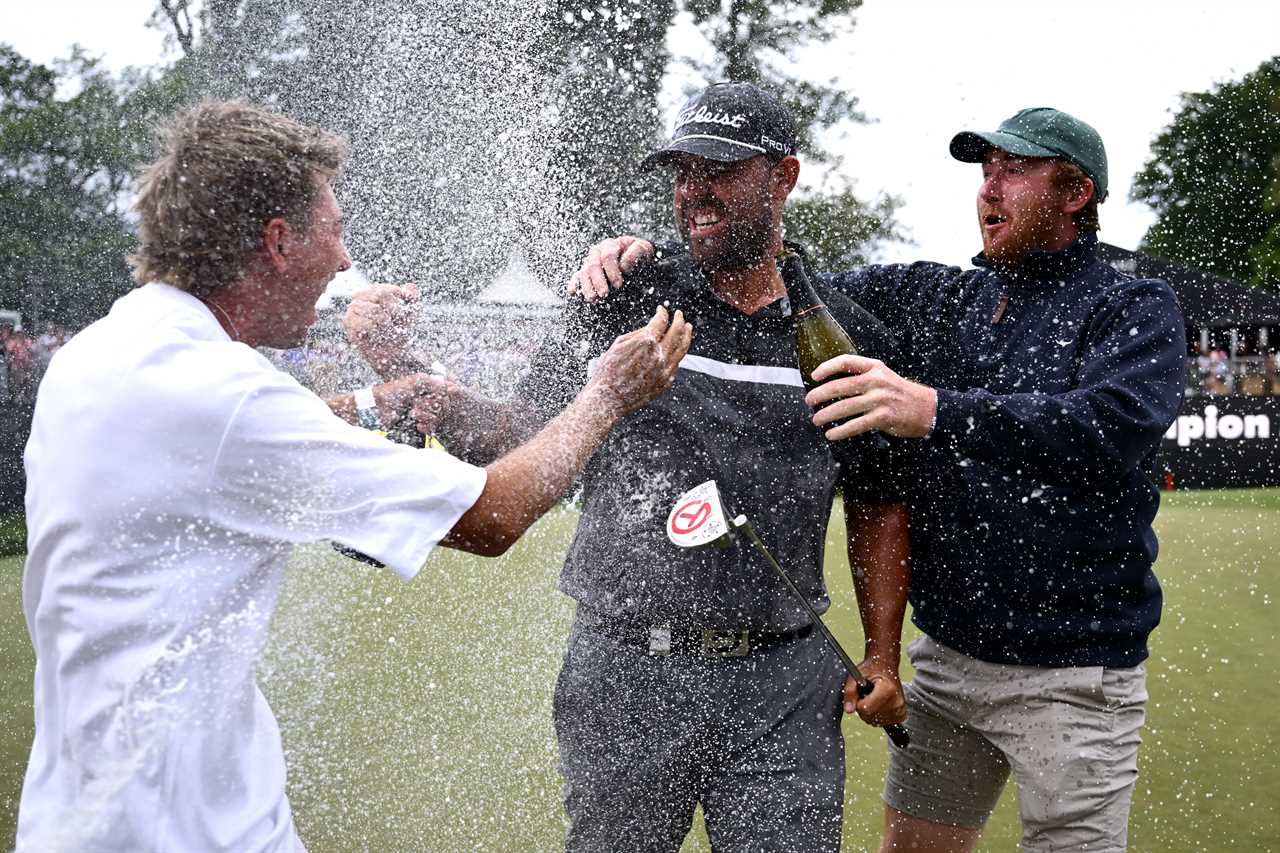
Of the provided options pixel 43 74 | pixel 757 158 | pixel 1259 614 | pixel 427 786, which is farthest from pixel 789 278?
pixel 43 74

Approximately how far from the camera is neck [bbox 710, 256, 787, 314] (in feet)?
9.22

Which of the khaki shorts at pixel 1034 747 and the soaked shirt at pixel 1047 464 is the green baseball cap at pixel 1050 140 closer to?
the soaked shirt at pixel 1047 464

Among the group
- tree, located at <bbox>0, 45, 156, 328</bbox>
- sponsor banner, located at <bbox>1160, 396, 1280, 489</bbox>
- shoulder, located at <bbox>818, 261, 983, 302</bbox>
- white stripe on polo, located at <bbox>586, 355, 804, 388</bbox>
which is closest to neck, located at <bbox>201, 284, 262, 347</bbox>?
white stripe on polo, located at <bbox>586, 355, 804, 388</bbox>

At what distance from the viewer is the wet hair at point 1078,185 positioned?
287 cm

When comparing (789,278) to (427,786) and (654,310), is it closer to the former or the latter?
(654,310)

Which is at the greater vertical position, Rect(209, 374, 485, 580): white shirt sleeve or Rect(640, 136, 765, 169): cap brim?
Rect(640, 136, 765, 169): cap brim

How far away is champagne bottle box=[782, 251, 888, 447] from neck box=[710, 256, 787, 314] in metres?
0.13

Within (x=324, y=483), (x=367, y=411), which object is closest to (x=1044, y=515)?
(x=367, y=411)

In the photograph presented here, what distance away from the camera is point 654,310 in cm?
280

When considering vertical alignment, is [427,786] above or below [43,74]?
below

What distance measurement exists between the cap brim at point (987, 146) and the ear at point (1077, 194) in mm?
93

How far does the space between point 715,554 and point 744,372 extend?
403 mm

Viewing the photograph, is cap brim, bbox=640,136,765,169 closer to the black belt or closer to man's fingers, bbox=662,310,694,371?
man's fingers, bbox=662,310,694,371

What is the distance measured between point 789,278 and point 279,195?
1124mm
